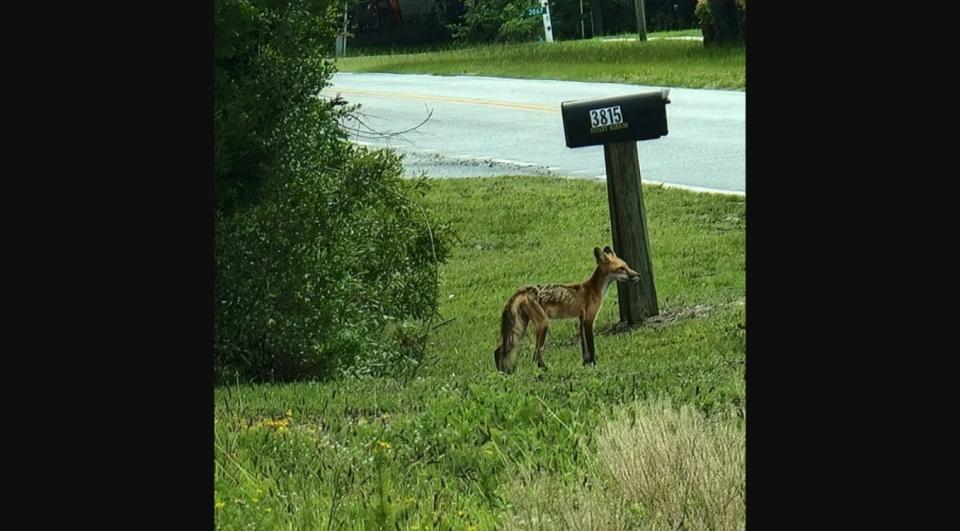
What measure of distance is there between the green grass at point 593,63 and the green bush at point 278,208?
14.6 metres

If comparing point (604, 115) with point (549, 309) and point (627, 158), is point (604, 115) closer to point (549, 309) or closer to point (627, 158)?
point (627, 158)

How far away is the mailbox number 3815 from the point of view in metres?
8.05

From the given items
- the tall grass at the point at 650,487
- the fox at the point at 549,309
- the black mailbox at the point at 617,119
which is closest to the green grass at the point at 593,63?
the black mailbox at the point at 617,119

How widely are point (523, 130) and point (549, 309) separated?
39.5 feet

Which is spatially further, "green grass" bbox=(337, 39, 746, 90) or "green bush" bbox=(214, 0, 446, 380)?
"green grass" bbox=(337, 39, 746, 90)

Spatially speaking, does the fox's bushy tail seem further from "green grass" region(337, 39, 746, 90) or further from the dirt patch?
"green grass" region(337, 39, 746, 90)

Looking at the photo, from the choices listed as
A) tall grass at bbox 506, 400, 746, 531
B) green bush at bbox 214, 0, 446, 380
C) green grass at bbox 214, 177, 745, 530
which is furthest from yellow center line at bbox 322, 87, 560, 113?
tall grass at bbox 506, 400, 746, 531

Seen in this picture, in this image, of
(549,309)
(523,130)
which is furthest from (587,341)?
(523,130)

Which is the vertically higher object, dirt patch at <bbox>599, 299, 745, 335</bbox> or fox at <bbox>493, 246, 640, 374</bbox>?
fox at <bbox>493, 246, 640, 374</bbox>

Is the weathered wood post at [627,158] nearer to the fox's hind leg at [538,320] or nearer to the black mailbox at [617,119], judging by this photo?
the black mailbox at [617,119]

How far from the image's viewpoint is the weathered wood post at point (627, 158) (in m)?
8.03

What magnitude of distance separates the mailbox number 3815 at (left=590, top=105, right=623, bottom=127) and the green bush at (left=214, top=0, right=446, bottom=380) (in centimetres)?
136
